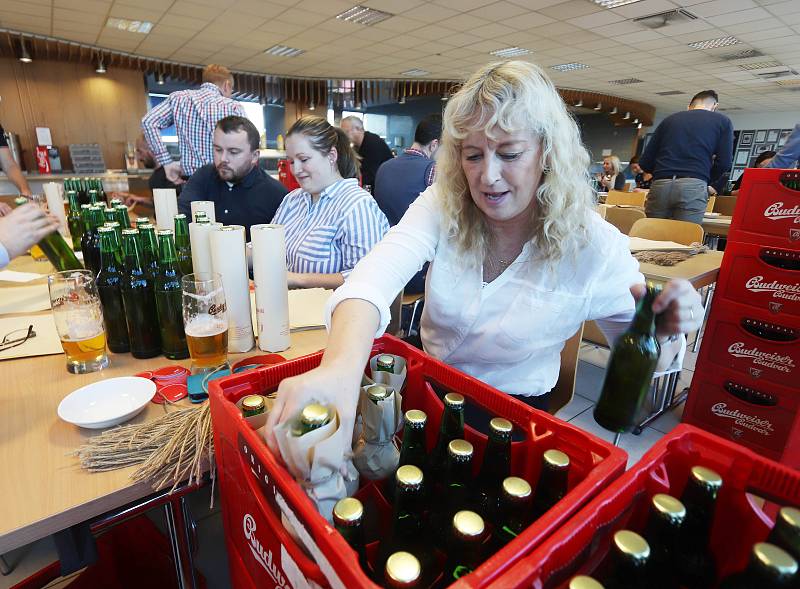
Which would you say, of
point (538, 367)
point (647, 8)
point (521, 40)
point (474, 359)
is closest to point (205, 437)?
point (474, 359)

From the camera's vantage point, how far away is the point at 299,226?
203 cm

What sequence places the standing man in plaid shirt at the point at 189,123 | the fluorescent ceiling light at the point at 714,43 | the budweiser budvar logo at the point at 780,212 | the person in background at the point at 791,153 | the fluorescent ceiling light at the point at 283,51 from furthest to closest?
1. the fluorescent ceiling light at the point at 283,51
2. the fluorescent ceiling light at the point at 714,43
3. the standing man in plaid shirt at the point at 189,123
4. the person in background at the point at 791,153
5. the budweiser budvar logo at the point at 780,212

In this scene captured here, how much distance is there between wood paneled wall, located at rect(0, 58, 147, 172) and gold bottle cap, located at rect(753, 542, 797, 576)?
31.9 ft

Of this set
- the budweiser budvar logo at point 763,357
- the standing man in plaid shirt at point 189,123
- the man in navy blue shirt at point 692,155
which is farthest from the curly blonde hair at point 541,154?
the man in navy blue shirt at point 692,155

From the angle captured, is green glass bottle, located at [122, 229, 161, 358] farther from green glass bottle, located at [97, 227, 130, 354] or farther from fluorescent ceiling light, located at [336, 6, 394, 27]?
fluorescent ceiling light, located at [336, 6, 394, 27]

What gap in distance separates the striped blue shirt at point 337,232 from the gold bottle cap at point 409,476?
1.37 meters

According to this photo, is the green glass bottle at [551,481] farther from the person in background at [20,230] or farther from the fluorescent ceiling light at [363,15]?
the fluorescent ceiling light at [363,15]

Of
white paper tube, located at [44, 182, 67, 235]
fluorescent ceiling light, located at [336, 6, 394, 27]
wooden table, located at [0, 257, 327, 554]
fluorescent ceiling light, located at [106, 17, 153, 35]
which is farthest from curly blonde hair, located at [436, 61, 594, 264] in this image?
fluorescent ceiling light, located at [106, 17, 153, 35]

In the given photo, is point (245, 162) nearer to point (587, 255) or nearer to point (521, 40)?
point (587, 255)

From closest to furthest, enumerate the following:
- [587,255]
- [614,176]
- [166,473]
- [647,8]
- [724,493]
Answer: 1. [724,493]
2. [166,473]
3. [587,255]
4. [647,8]
5. [614,176]

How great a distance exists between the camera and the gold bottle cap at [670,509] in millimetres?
440

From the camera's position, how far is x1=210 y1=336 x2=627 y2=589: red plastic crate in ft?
1.37

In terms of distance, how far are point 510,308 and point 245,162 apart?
1.88 metres

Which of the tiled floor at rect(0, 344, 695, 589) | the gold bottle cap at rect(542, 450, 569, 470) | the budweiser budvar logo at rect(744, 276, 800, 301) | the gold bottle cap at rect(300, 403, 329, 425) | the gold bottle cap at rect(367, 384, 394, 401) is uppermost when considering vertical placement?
the gold bottle cap at rect(300, 403, 329, 425)
